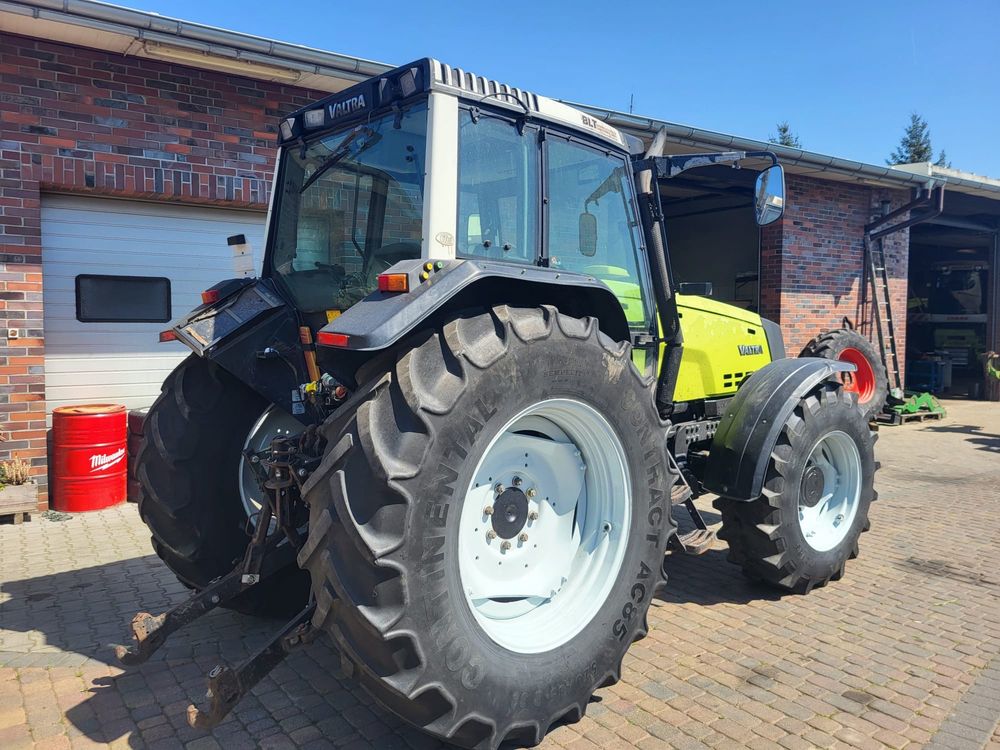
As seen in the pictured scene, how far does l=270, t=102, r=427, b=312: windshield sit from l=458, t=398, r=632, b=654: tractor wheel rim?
922mm

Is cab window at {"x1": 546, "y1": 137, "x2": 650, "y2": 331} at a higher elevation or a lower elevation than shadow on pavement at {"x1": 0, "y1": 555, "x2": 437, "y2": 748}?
higher

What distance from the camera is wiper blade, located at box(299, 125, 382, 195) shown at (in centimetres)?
323

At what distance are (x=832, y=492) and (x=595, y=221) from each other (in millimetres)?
2401

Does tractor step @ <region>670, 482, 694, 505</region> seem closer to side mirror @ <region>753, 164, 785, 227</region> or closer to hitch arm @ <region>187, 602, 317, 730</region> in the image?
side mirror @ <region>753, 164, 785, 227</region>

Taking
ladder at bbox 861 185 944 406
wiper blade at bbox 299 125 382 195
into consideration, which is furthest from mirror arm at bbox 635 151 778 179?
ladder at bbox 861 185 944 406

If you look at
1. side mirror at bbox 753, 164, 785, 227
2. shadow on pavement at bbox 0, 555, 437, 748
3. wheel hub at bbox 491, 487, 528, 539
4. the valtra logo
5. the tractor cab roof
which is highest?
the tractor cab roof

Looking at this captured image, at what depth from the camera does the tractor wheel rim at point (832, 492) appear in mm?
4512

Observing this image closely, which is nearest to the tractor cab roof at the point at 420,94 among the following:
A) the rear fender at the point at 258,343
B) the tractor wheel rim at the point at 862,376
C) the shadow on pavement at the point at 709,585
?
the rear fender at the point at 258,343

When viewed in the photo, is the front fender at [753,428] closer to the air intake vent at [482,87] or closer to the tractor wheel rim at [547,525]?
the tractor wheel rim at [547,525]

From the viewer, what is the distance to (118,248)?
6648mm

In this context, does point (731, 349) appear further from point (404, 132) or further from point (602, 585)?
point (404, 132)

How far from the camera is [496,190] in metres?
3.17

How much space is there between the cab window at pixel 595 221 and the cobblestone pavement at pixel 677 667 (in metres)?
1.72

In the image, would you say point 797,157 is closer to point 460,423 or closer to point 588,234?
point 588,234
